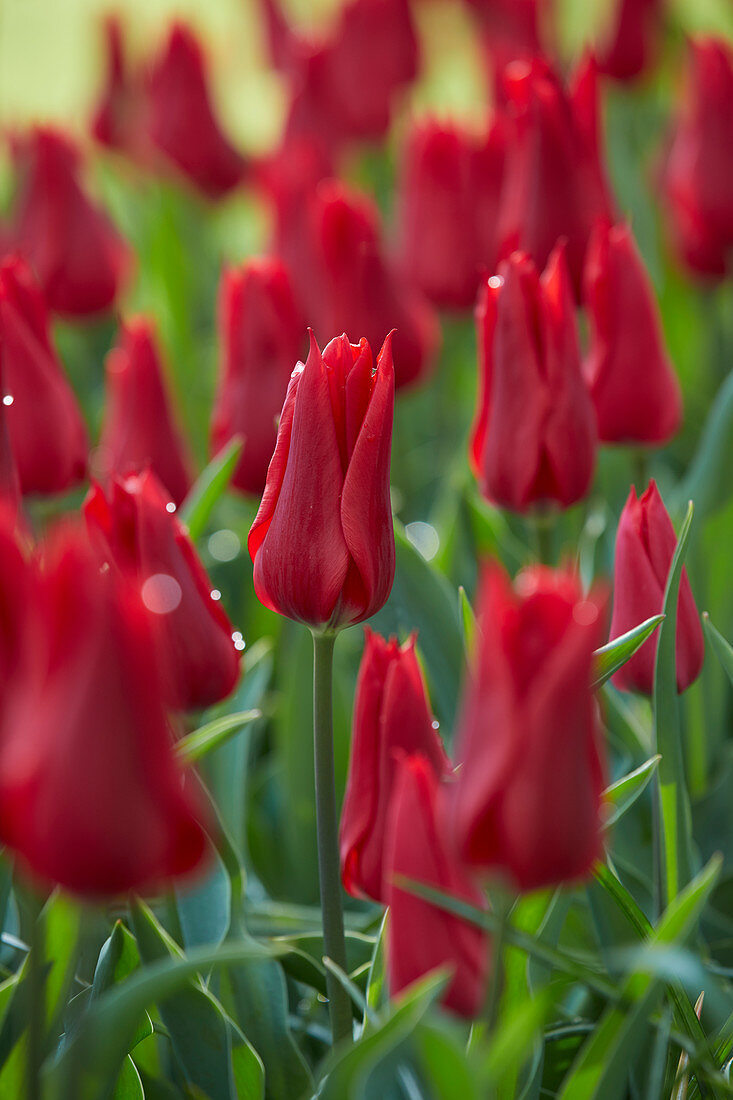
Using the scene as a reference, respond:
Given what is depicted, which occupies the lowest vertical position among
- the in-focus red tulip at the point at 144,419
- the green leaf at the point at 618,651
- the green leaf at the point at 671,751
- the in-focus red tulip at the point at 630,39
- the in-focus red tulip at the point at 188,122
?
the green leaf at the point at 671,751

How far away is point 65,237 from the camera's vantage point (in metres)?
1.38

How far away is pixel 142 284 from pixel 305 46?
43 cm

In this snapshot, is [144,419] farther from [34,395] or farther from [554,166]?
[554,166]

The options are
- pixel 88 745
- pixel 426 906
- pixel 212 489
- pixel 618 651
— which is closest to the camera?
pixel 88 745

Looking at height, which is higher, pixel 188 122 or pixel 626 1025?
pixel 188 122

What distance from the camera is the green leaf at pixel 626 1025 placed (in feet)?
1.63

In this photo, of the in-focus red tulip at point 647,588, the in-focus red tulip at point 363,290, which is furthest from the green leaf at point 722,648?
the in-focus red tulip at point 363,290

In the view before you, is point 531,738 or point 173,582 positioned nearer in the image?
point 531,738

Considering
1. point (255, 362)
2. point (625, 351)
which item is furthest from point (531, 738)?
point (255, 362)

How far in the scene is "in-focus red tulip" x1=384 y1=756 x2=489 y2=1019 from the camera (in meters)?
0.51

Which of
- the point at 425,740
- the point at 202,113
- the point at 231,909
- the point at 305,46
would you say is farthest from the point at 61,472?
the point at 305,46

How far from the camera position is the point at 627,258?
2.98ft

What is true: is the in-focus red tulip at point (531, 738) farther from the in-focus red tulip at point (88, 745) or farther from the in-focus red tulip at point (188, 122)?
the in-focus red tulip at point (188, 122)

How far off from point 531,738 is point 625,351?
1.82ft
